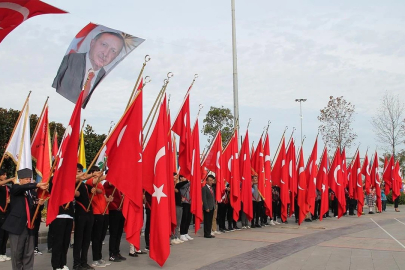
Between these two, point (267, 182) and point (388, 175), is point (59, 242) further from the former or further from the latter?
point (388, 175)

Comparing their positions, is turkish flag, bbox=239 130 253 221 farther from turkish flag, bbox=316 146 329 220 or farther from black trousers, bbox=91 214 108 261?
black trousers, bbox=91 214 108 261

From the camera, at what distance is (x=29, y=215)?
7973 millimetres

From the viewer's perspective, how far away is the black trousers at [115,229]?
1034 centimetres

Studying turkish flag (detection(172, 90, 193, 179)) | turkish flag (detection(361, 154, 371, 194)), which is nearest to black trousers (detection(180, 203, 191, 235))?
turkish flag (detection(172, 90, 193, 179))

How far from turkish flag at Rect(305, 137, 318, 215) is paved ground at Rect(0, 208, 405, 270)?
2703 millimetres

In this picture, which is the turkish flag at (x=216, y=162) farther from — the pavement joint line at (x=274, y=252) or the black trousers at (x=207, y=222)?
the pavement joint line at (x=274, y=252)

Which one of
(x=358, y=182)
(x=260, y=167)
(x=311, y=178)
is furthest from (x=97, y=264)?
(x=358, y=182)

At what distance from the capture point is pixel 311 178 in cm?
1936

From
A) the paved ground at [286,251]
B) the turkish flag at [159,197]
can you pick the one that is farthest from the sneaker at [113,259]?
the turkish flag at [159,197]

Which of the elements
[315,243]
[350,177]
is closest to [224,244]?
[315,243]

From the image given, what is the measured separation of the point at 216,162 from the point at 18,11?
30.7 feet

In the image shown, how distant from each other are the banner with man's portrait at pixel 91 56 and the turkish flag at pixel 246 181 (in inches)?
313

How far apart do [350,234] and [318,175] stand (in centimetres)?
527

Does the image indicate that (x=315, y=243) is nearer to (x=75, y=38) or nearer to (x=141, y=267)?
(x=141, y=267)
